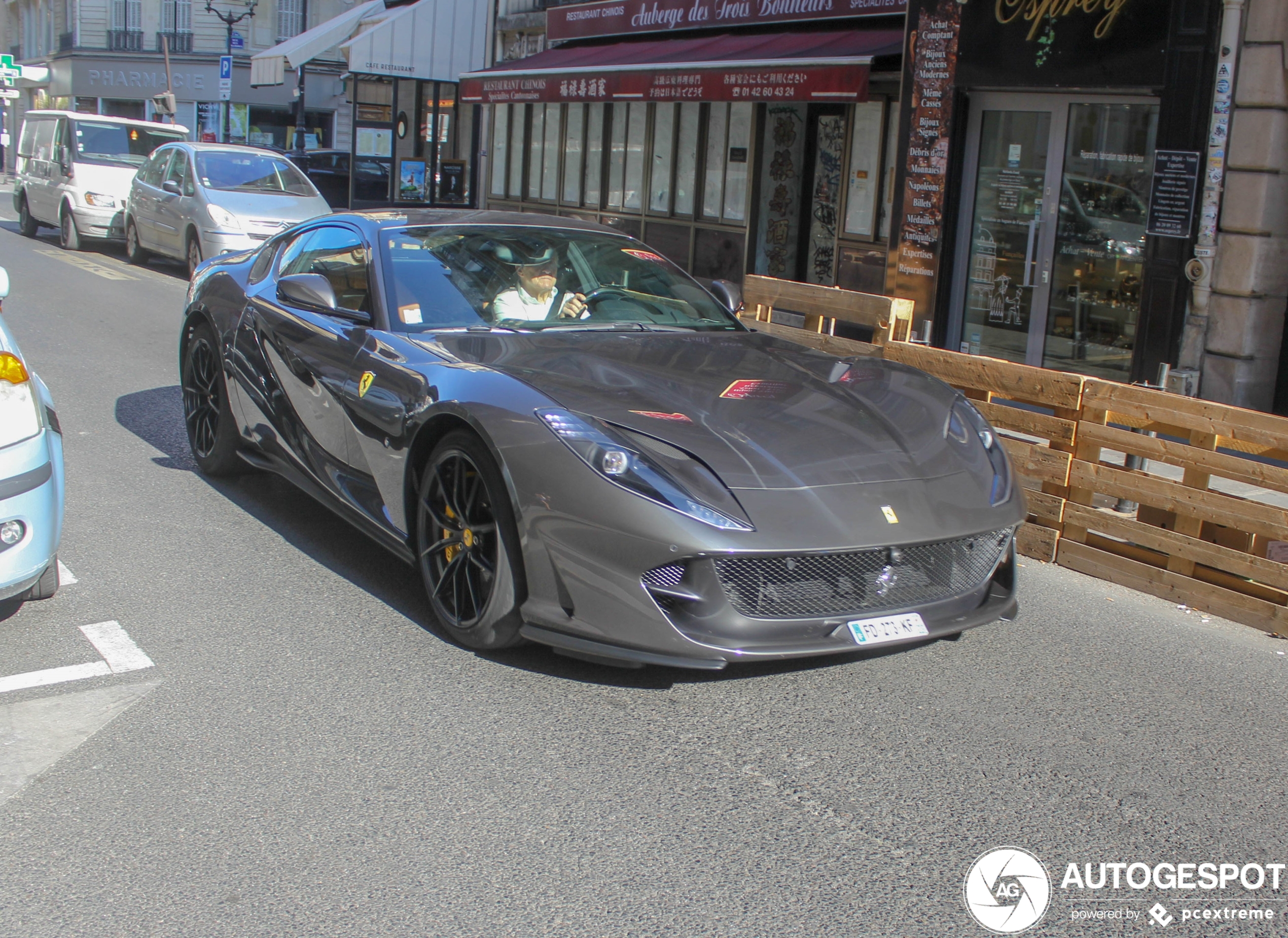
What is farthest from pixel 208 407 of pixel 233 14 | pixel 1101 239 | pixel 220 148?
pixel 233 14

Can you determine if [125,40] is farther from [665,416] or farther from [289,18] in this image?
[665,416]

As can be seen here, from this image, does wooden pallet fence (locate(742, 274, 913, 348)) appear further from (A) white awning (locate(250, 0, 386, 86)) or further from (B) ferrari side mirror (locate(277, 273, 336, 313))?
(A) white awning (locate(250, 0, 386, 86))

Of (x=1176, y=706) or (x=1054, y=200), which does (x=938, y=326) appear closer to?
(x=1054, y=200)

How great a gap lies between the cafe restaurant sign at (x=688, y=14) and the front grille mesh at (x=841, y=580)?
10103mm

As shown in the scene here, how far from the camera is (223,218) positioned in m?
14.9

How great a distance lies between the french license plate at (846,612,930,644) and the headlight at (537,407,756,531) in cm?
44

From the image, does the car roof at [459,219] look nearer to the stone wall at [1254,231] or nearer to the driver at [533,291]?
the driver at [533,291]

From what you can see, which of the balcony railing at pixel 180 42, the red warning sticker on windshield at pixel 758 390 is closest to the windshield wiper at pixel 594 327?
the red warning sticker on windshield at pixel 758 390

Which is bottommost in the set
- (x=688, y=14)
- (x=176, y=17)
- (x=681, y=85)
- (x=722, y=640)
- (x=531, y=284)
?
(x=722, y=640)

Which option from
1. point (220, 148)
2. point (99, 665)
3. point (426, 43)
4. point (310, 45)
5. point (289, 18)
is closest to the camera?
point (99, 665)

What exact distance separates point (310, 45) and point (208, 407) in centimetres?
2121

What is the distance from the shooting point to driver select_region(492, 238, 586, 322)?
16.4 ft

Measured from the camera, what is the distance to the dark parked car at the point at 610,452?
3.65m

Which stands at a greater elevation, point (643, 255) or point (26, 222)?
point (643, 255)
